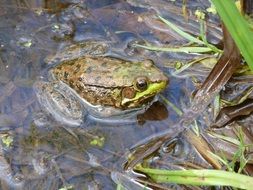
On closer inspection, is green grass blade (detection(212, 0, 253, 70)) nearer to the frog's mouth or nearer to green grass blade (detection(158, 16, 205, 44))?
the frog's mouth

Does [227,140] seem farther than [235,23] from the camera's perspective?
Yes

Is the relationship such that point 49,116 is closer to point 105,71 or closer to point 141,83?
point 105,71

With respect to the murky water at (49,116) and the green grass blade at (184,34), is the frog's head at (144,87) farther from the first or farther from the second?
the green grass blade at (184,34)

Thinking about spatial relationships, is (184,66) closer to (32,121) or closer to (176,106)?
(176,106)

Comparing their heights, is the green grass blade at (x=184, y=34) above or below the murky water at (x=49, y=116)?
above

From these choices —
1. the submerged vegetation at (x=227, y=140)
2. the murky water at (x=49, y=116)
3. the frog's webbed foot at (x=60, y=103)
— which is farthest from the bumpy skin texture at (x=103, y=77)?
the submerged vegetation at (x=227, y=140)

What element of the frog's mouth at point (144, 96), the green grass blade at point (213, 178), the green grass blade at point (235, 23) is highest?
the green grass blade at point (235, 23)

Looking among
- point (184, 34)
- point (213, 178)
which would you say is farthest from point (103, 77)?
point (213, 178)
